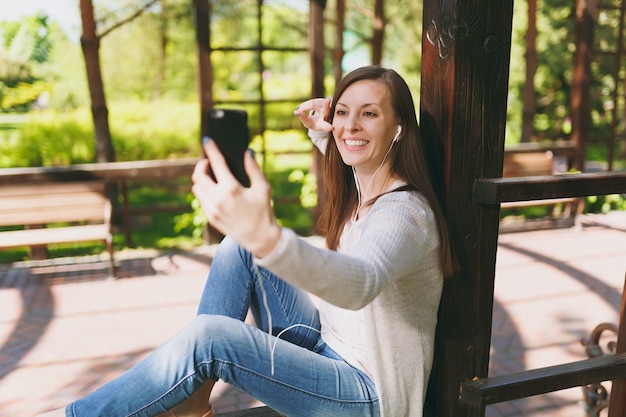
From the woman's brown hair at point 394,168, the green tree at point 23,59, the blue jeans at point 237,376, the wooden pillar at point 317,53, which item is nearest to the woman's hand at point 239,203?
the blue jeans at point 237,376

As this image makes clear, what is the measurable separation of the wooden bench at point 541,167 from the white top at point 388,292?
518cm

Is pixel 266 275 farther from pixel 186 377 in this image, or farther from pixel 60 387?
pixel 60 387

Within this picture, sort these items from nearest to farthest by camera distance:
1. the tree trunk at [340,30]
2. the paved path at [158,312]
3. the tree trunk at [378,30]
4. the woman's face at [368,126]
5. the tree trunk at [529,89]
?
the woman's face at [368,126]
the paved path at [158,312]
the tree trunk at [340,30]
the tree trunk at [378,30]
the tree trunk at [529,89]

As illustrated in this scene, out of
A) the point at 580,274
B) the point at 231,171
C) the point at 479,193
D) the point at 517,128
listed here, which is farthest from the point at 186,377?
the point at 517,128

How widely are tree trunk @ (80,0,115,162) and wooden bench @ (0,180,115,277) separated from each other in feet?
4.18

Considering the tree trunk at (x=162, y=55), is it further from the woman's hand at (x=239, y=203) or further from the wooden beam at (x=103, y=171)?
A: the woman's hand at (x=239, y=203)

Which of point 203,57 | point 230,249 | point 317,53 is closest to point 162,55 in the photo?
point 203,57

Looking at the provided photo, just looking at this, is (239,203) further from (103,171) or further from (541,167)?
(541,167)

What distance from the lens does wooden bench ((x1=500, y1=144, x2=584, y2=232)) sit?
654 cm

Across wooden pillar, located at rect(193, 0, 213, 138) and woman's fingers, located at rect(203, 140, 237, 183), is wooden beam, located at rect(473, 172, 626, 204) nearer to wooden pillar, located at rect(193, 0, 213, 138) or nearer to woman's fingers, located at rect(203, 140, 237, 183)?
woman's fingers, located at rect(203, 140, 237, 183)

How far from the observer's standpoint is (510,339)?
3.65m

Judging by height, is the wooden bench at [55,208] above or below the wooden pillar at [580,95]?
below

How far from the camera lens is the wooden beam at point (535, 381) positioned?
1.58 m

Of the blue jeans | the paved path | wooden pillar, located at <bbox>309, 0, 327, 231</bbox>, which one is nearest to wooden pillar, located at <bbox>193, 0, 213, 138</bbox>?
wooden pillar, located at <bbox>309, 0, 327, 231</bbox>
